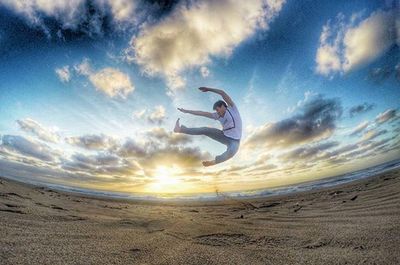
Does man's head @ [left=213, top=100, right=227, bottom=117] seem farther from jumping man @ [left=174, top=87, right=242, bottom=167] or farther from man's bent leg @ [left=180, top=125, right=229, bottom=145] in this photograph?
man's bent leg @ [left=180, top=125, right=229, bottom=145]

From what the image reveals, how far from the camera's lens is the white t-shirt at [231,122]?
588cm

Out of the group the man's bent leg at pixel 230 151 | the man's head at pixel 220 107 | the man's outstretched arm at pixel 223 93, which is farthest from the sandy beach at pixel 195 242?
the man's outstretched arm at pixel 223 93

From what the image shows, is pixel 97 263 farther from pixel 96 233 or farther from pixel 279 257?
pixel 279 257

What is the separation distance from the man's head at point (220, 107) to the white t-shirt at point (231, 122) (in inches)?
3.4

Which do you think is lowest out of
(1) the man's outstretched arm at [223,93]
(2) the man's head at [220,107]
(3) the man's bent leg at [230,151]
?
(3) the man's bent leg at [230,151]

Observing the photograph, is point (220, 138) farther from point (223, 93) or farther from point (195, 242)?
point (195, 242)

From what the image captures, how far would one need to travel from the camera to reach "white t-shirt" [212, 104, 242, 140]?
588 cm

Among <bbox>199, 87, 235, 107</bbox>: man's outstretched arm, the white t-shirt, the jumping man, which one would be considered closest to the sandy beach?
the jumping man

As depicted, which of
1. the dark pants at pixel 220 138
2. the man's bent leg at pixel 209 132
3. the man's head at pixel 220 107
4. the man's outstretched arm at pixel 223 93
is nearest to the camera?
the man's outstretched arm at pixel 223 93

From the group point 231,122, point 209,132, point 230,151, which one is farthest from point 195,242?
point 209,132

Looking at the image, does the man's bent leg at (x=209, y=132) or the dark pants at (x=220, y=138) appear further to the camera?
the man's bent leg at (x=209, y=132)

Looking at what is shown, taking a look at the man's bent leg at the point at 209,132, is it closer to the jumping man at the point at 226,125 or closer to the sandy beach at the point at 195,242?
the jumping man at the point at 226,125

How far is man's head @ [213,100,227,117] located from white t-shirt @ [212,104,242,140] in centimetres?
9

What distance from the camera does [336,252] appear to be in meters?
2.65
